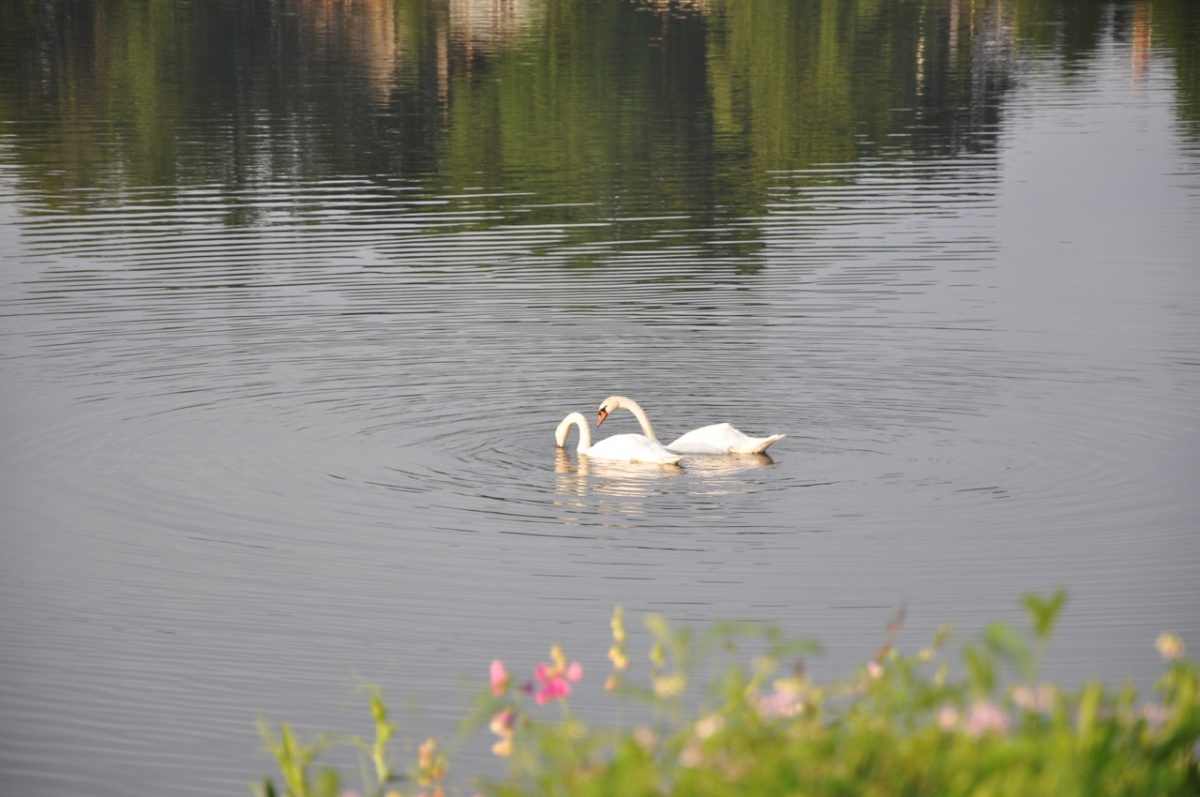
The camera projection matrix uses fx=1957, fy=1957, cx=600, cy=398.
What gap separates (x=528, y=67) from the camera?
180 ft

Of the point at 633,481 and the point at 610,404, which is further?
the point at 610,404

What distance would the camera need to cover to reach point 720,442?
1625cm

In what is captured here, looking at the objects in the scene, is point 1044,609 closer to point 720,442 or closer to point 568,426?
point 720,442

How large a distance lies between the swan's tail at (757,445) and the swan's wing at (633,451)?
1.77 ft

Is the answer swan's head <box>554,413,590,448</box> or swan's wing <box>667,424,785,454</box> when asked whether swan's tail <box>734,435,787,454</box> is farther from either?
swan's head <box>554,413,590,448</box>

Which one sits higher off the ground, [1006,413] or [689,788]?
[689,788]

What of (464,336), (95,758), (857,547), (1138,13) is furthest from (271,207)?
(1138,13)

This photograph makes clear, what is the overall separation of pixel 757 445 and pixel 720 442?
0.31m

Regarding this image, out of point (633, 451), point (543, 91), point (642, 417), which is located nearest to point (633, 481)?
point (633, 451)

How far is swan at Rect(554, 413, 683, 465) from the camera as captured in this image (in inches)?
643

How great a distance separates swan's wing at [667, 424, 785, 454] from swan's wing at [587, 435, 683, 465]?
183 mm

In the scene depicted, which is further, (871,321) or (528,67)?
(528,67)

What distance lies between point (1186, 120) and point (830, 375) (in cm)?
2615

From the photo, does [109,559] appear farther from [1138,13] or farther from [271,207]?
[1138,13]
